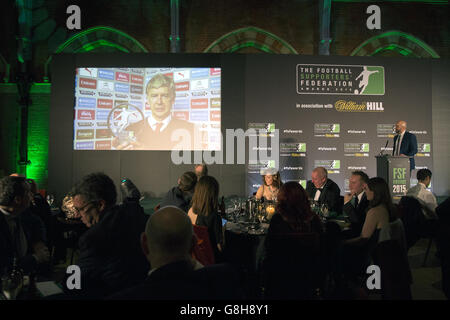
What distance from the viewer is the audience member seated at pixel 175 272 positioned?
33.9 inches

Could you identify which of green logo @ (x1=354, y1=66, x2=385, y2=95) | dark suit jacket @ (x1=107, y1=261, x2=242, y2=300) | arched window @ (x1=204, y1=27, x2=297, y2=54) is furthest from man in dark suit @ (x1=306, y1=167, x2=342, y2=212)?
arched window @ (x1=204, y1=27, x2=297, y2=54)

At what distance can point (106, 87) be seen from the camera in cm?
692

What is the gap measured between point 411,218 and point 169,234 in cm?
337

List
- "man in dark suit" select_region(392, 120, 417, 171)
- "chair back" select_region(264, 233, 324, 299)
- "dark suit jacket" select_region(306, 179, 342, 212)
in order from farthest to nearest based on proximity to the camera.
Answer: "man in dark suit" select_region(392, 120, 417, 171) < "dark suit jacket" select_region(306, 179, 342, 212) < "chair back" select_region(264, 233, 324, 299)

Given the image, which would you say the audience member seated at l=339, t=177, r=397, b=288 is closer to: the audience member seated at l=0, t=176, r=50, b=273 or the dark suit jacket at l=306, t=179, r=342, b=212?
the dark suit jacket at l=306, t=179, r=342, b=212

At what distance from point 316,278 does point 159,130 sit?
568cm

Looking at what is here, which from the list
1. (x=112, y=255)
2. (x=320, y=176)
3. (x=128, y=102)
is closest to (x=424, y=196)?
(x=320, y=176)

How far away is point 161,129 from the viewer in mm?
6988

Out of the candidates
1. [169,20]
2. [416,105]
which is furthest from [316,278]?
[169,20]

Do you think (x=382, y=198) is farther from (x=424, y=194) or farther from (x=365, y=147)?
(x=365, y=147)

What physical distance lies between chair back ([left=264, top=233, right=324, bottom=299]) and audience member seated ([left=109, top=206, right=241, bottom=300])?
2.97ft

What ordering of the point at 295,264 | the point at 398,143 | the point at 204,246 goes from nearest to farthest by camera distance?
1. the point at 295,264
2. the point at 204,246
3. the point at 398,143

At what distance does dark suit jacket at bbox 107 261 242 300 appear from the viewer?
848 millimetres

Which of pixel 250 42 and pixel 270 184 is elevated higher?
pixel 250 42
